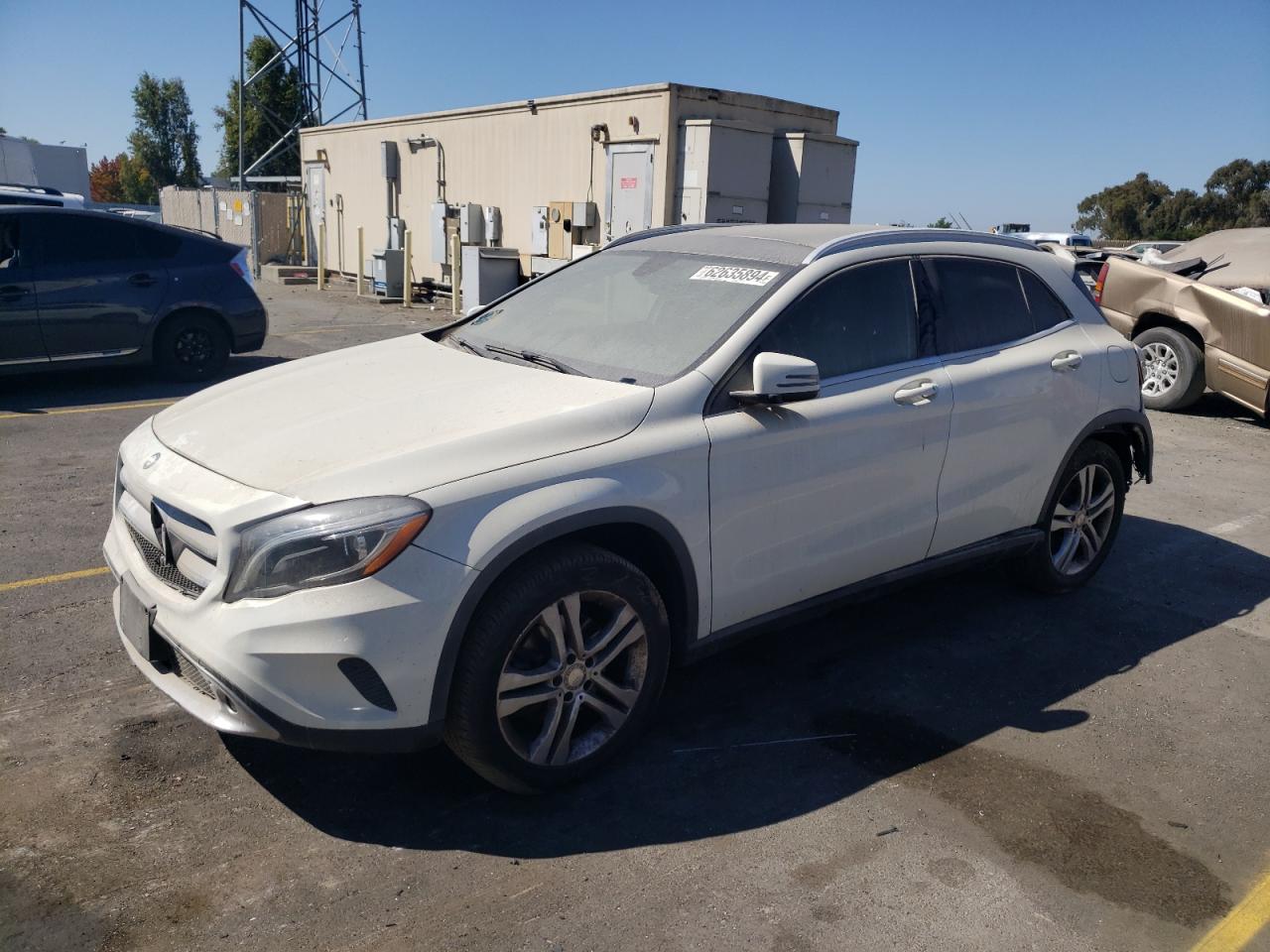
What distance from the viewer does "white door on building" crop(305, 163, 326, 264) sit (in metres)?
23.4

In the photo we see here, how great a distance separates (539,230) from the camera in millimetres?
16328

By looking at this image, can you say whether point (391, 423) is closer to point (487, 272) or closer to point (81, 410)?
point (81, 410)

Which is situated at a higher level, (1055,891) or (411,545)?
(411,545)

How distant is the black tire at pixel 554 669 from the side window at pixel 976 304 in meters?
1.89

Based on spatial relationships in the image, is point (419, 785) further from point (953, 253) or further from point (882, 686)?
point (953, 253)

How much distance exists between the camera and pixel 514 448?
298cm

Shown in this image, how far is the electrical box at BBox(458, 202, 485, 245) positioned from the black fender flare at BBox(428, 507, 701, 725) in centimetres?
1567

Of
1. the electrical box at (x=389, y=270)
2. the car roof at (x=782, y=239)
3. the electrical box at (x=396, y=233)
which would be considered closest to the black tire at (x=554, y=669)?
the car roof at (x=782, y=239)

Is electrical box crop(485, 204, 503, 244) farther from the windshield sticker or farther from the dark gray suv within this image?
the windshield sticker

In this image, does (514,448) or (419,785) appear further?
(419,785)

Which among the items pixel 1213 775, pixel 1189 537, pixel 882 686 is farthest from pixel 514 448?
pixel 1189 537

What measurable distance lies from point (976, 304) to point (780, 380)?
5.01 ft

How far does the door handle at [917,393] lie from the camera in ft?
12.8

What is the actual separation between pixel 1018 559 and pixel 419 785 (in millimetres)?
3095
